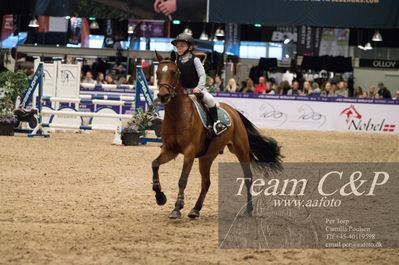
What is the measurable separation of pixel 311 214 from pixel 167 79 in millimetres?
2125

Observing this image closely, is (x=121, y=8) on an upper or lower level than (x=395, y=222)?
upper

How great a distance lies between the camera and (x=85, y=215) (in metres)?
6.70

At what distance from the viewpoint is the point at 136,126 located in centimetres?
1545

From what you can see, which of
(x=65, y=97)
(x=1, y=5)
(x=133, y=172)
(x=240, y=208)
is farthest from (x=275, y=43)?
(x=240, y=208)

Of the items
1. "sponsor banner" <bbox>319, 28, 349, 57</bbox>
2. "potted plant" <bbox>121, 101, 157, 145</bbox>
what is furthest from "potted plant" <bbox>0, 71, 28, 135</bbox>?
"sponsor banner" <bbox>319, 28, 349, 57</bbox>

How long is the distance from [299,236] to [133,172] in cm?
539

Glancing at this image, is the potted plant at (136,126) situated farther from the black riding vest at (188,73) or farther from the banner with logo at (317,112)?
the banner with logo at (317,112)

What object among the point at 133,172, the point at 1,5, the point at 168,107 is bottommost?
the point at 133,172

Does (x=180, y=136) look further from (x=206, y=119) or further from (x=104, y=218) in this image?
(x=104, y=218)

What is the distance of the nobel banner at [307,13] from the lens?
2380 cm

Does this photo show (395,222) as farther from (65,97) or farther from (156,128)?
(65,97)

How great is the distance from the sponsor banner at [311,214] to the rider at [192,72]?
750mm

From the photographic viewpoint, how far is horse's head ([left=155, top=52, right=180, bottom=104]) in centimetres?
656

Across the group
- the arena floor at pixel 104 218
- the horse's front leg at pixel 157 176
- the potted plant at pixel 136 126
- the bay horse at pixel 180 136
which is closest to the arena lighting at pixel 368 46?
the arena floor at pixel 104 218
